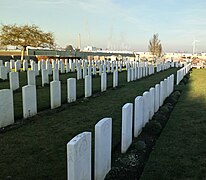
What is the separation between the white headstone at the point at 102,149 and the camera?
3371mm

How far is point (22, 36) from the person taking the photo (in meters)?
30.9

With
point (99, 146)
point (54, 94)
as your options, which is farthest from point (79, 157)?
point (54, 94)

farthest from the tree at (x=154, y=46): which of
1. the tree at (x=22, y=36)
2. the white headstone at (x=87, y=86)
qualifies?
the white headstone at (x=87, y=86)

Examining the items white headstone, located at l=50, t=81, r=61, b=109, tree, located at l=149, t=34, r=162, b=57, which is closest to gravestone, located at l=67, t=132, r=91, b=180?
white headstone, located at l=50, t=81, r=61, b=109

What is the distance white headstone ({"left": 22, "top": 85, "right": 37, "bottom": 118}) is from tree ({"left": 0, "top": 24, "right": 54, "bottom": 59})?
26089mm

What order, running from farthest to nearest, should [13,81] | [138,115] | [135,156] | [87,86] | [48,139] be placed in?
[13,81]
[87,86]
[138,115]
[48,139]
[135,156]

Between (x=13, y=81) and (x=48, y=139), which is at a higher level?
(x=13, y=81)

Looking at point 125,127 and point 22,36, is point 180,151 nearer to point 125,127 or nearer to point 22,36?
point 125,127

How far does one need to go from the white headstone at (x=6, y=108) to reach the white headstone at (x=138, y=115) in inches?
117

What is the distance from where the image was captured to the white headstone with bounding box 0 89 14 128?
19.0 feet

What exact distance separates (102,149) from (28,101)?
3697mm

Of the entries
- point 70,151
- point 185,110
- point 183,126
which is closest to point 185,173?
point 70,151

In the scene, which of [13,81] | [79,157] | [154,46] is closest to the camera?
[79,157]

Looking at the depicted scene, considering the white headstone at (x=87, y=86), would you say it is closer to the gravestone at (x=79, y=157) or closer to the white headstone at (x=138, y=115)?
the white headstone at (x=138, y=115)
